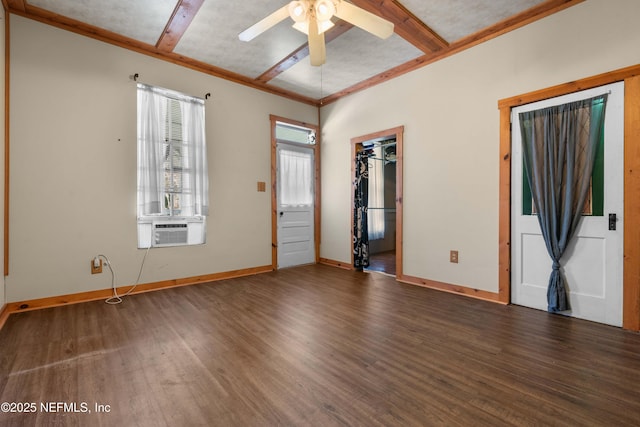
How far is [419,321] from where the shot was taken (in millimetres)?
2525

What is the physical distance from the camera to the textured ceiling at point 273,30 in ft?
8.66

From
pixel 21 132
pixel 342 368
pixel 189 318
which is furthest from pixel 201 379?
pixel 21 132

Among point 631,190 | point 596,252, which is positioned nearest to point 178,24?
point 631,190

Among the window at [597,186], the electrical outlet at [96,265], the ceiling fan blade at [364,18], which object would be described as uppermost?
the ceiling fan blade at [364,18]

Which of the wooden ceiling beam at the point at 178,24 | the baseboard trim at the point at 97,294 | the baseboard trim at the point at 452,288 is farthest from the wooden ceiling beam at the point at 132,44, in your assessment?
the baseboard trim at the point at 452,288

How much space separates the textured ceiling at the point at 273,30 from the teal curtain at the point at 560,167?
0.97m

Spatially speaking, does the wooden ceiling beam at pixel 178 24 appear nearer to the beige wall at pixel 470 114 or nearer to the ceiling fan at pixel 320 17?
the ceiling fan at pixel 320 17

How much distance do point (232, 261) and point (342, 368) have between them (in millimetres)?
2755

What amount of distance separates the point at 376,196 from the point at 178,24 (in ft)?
14.7

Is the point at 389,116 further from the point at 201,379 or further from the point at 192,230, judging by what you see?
the point at 201,379

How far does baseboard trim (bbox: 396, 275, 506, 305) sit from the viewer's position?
307cm

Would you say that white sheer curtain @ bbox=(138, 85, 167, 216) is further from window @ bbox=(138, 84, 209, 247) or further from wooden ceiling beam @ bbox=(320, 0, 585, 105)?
wooden ceiling beam @ bbox=(320, 0, 585, 105)

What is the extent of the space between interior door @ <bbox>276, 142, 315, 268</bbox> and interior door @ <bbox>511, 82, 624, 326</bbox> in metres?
3.13

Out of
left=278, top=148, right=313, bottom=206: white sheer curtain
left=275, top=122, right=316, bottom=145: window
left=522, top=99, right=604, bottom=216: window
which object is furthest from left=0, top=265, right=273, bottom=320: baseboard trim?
left=522, top=99, right=604, bottom=216: window
